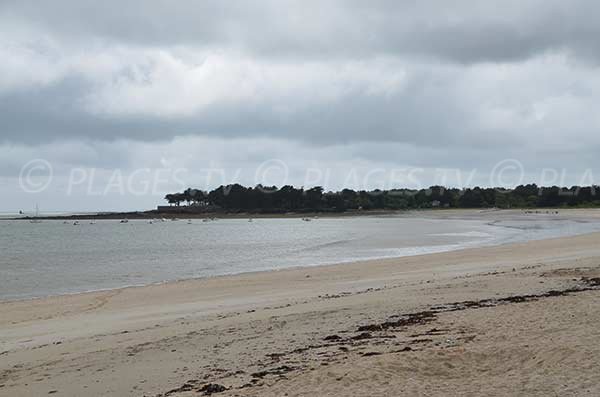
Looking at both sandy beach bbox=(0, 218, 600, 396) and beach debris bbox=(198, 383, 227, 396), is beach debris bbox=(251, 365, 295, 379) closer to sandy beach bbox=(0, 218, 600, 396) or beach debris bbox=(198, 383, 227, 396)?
sandy beach bbox=(0, 218, 600, 396)

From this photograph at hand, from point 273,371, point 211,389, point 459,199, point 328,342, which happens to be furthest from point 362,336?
point 459,199

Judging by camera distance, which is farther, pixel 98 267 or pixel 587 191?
pixel 587 191

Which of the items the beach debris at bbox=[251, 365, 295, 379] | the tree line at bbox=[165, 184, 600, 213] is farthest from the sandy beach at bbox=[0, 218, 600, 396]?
the tree line at bbox=[165, 184, 600, 213]

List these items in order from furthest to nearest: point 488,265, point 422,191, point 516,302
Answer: point 422,191 < point 488,265 < point 516,302

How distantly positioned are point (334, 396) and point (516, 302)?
271 inches

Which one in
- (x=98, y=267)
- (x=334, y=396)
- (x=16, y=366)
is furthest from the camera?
(x=98, y=267)

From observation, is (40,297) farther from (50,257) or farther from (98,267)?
(50,257)

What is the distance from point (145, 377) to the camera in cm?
841

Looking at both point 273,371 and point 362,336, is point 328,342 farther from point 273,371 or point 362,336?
point 273,371

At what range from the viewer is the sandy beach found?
711 cm

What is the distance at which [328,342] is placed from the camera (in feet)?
31.8

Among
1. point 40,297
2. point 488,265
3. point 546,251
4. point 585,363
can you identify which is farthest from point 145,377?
point 546,251

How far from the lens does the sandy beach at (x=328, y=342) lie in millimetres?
7113

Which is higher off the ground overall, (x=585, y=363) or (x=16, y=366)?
(x=585, y=363)
